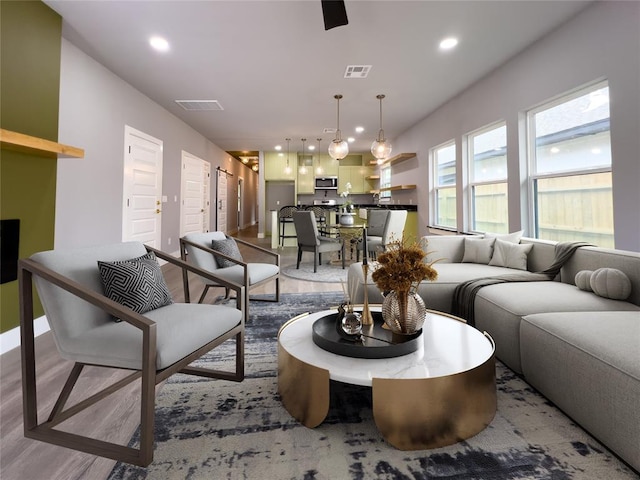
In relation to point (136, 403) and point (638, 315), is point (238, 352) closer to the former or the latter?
point (136, 403)

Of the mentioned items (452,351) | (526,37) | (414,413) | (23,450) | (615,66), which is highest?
(526,37)

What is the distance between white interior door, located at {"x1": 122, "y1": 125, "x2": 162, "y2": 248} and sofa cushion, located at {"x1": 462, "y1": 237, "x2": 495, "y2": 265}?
4.36 m

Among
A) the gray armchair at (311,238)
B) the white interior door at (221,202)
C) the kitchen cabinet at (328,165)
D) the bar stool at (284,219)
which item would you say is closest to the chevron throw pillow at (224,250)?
the gray armchair at (311,238)

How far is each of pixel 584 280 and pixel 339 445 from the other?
79.2 inches

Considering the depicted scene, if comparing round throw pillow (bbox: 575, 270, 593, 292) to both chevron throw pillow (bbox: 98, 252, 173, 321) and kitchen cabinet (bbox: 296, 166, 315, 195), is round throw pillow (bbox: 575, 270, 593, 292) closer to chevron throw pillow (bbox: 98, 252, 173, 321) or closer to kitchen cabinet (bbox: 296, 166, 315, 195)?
chevron throw pillow (bbox: 98, 252, 173, 321)

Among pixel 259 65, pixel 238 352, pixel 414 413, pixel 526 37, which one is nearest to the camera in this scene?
pixel 414 413

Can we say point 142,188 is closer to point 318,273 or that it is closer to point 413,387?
point 318,273

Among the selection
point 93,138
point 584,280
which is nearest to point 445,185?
point 584,280

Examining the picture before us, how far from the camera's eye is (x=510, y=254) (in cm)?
294

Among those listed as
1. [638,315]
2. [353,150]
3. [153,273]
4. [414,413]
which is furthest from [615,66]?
[353,150]

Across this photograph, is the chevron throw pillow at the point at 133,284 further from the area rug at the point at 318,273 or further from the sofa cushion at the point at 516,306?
the area rug at the point at 318,273

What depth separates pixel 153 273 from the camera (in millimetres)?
1806

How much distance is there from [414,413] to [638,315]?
133 cm

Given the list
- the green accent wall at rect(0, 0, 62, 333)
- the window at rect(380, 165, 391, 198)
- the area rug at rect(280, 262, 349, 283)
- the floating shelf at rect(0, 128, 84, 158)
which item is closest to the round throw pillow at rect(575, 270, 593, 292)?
the area rug at rect(280, 262, 349, 283)
